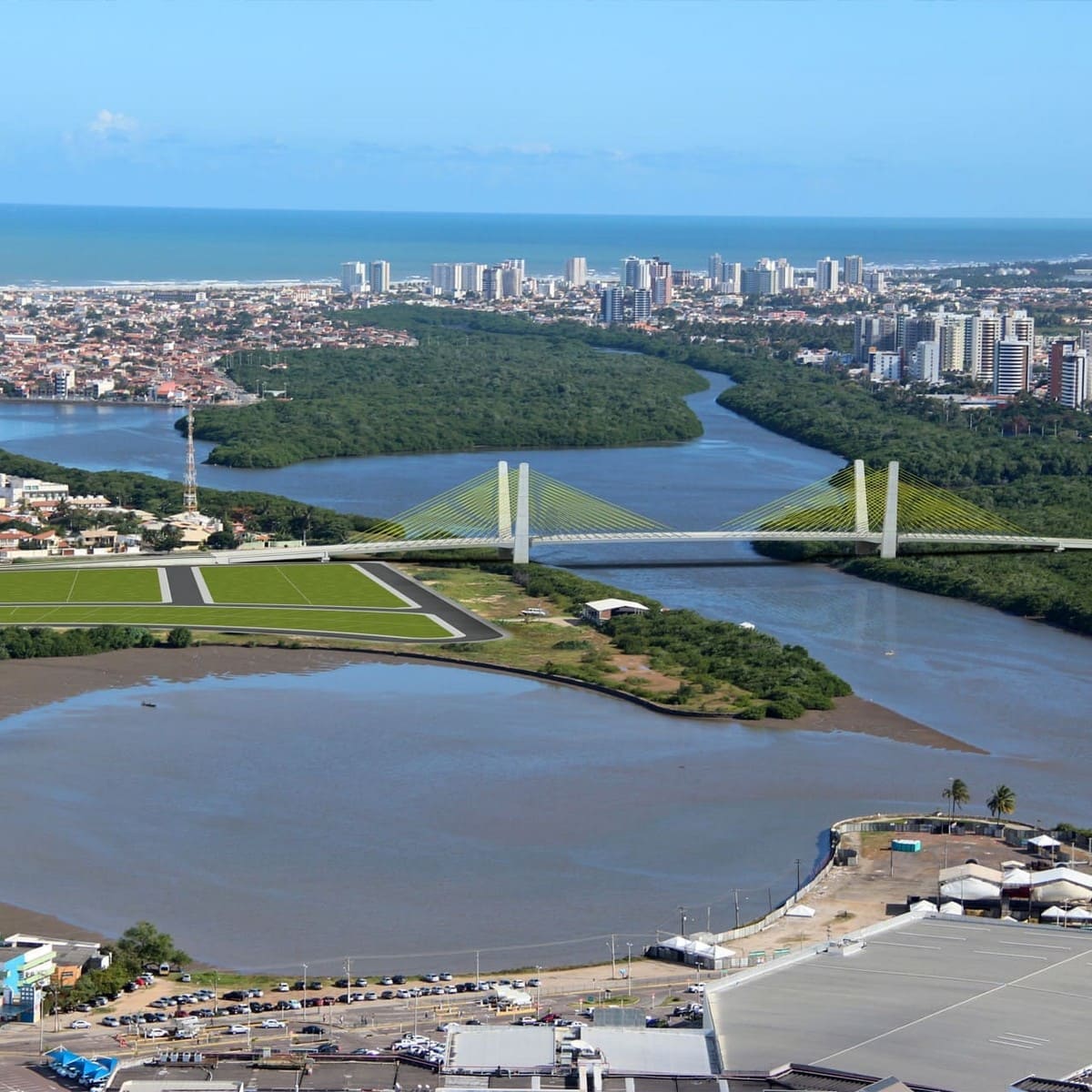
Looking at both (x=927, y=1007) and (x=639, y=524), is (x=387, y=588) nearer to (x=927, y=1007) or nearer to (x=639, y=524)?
(x=639, y=524)

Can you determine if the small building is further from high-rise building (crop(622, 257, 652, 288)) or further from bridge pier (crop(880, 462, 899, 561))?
high-rise building (crop(622, 257, 652, 288))

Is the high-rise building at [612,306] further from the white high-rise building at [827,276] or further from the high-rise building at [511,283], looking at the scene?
the white high-rise building at [827,276]

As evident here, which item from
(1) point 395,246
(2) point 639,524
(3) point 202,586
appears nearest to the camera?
(3) point 202,586

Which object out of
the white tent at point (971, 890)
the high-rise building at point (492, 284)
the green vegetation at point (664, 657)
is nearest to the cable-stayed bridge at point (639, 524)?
the green vegetation at point (664, 657)

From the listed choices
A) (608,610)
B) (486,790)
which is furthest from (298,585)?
(486,790)

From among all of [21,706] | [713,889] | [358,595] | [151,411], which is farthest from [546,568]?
[151,411]

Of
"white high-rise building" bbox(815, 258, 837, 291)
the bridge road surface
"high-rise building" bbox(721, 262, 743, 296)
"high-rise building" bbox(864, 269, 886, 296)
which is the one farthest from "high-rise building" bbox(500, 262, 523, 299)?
the bridge road surface
